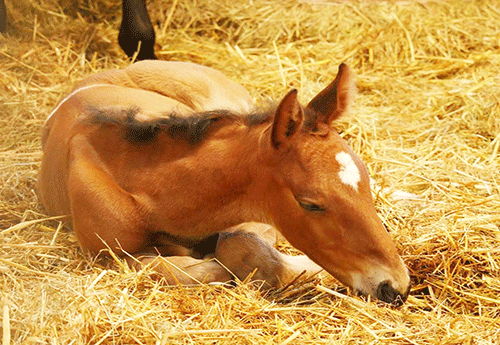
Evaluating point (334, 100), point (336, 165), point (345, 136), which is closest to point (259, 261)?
point (336, 165)

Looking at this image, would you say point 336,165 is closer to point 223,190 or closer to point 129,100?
point 223,190

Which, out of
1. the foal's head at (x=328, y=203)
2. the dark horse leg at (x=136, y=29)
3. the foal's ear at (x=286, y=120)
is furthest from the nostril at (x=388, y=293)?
the dark horse leg at (x=136, y=29)

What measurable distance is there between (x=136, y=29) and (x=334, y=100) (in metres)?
3.19

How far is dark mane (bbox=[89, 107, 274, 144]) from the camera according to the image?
3.24 metres

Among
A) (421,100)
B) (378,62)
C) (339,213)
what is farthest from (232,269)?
(378,62)

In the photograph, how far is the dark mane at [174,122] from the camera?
3236mm

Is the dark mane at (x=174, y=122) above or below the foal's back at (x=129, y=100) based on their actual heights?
above

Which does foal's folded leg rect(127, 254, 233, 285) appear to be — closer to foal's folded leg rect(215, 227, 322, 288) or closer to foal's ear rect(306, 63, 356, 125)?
foal's folded leg rect(215, 227, 322, 288)

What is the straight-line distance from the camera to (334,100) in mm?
3064

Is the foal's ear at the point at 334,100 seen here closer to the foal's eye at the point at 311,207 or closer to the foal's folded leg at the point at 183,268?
the foal's eye at the point at 311,207

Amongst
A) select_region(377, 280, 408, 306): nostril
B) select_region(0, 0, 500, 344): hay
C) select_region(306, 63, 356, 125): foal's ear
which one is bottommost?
select_region(0, 0, 500, 344): hay

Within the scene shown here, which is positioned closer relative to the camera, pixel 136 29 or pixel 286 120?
pixel 286 120

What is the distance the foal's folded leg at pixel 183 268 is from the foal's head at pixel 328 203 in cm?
44

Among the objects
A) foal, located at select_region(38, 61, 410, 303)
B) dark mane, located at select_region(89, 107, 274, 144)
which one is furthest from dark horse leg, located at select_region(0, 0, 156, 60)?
dark mane, located at select_region(89, 107, 274, 144)
